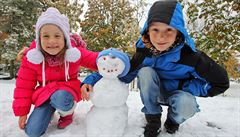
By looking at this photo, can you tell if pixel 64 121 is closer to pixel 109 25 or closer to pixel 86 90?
pixel 86 90

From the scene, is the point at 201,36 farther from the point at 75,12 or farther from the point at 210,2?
the point at 75,12

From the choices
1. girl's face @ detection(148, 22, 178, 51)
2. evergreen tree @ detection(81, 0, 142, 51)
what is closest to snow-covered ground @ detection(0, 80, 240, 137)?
girl's face @ detection(148, 22, 178, 51)

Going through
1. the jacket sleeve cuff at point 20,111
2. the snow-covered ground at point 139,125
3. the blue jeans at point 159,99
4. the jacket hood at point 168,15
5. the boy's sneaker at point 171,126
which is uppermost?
the jacket hood at point 168,15

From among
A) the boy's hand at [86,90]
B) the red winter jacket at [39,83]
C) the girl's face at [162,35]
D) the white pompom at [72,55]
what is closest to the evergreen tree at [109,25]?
the red winter jacket at [39,83]

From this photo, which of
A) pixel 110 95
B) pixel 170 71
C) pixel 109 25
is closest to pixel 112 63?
pixel 110 95

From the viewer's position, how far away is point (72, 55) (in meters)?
2.33

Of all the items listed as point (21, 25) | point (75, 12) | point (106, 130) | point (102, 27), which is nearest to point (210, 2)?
point (106, 130)

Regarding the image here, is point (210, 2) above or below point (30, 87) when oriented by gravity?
above

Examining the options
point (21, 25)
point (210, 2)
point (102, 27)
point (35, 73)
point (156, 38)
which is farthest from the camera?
point (102, 27)

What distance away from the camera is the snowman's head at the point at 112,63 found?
2.23 m

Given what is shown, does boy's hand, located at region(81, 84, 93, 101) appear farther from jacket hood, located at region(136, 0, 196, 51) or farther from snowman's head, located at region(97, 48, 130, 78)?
jacket hood, located at region(136, 0, 196, 51)

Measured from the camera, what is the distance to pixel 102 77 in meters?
2.35

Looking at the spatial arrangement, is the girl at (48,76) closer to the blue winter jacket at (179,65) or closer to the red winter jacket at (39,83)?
Result: the red winter jacket at (39,83)

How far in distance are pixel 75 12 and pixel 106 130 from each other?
18.7m
